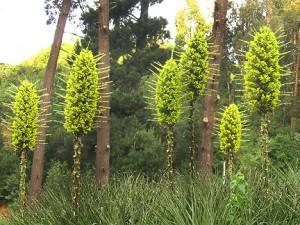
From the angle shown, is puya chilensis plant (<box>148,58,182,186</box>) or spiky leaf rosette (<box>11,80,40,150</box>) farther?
spiky leaf rosette (<box>11,80,40,150</box>)

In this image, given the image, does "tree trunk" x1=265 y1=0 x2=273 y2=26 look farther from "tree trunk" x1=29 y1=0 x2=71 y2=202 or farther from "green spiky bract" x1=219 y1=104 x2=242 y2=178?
"green spiky bract" x1=219 y1=104 x2=242 y2=178

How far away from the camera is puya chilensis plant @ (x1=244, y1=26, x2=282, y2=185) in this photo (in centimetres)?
633

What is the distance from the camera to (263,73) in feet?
20.9

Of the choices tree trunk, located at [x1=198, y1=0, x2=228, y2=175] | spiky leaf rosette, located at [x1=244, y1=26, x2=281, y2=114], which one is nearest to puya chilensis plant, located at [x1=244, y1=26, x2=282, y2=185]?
spiky leaf rosette, located at [x1=244, y1=26, x2=281, y2=114]

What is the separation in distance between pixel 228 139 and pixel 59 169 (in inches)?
394

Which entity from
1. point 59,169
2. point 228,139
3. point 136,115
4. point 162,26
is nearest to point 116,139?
point 136,115

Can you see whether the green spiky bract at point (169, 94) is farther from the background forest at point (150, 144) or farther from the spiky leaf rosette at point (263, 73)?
the spiky leaf rosette at point (263, 73)

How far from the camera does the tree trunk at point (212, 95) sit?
8.35 metres

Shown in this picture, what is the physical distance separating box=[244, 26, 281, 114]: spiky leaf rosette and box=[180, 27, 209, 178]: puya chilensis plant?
1186 millimetres

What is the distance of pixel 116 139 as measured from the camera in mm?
16797

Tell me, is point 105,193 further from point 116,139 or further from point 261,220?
point 116,139

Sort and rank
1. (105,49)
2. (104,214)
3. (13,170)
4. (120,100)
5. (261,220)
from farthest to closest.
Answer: (13,170)
(120,100)
(105,49)
(104,214)
(261,220)

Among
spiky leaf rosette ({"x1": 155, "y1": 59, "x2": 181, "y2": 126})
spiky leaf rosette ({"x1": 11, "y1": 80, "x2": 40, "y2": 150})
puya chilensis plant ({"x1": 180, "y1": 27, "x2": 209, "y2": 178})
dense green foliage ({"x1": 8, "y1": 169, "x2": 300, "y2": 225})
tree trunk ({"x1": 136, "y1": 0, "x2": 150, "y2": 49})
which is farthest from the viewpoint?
tree trunk ({"x1": 136, "y1": 0, "x2": 150, "y2": 49})

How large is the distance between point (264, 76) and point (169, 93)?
5.40 ft
